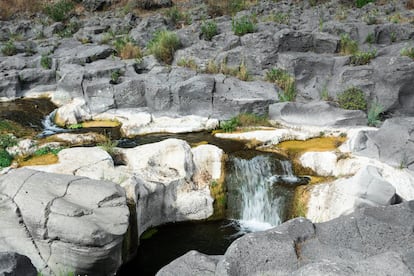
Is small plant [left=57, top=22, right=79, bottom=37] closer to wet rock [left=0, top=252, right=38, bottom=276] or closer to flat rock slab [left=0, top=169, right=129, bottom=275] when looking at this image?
flat rock slab [left=0, top=169, right=129, bottom=275]

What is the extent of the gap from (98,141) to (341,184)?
584 cm

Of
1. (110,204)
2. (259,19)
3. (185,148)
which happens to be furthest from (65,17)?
(110,204)

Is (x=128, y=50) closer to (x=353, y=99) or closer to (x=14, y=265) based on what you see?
(x=353, y=99)

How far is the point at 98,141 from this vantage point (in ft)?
32.9

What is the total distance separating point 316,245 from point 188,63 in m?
9.63

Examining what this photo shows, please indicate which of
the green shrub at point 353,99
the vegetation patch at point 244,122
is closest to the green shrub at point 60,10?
the vegetation patch at point 244,122

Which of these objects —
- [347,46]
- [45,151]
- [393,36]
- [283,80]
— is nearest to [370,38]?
[393,36]

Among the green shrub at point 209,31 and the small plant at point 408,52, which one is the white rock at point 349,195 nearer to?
the small plant at point 408,52

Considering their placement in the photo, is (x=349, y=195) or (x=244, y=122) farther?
(x=244, y=122)

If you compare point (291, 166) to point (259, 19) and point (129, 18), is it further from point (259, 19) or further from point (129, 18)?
point (129, 18)

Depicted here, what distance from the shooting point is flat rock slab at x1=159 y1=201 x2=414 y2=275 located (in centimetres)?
464

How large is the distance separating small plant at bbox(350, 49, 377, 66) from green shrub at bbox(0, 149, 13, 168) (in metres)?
9.75

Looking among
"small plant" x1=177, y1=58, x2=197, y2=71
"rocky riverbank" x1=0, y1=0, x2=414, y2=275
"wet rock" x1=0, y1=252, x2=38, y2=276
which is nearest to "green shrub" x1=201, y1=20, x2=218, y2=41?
"rocky riverbank" x1=0, y1=0, x2=414, y2=275

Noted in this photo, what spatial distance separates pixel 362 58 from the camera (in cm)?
1227
